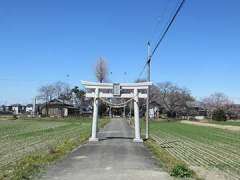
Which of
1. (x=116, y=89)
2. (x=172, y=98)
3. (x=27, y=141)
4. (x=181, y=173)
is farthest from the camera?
(x=172, y=98)

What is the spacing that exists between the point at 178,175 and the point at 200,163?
4.57 m

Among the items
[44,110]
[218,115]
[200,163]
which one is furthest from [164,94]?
[200,163]

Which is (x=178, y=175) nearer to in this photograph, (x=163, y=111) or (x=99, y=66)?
(x=99, y=66)

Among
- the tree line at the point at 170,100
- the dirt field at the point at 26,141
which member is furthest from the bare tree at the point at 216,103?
the dirt field at the point at 26,141

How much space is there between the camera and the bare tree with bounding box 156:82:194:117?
422ft

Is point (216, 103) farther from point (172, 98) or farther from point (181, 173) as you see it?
point (181, 173)

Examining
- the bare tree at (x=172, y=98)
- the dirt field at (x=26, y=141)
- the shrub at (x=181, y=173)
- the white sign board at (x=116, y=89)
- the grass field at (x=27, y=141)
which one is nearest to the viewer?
the shrub at (x=181, y=173)

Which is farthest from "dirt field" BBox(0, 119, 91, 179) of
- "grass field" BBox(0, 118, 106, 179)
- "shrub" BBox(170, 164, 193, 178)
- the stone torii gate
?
"shrub" BBox(170, 164, 193, 178)

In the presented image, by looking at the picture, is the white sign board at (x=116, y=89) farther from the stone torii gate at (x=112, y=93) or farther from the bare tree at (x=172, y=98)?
the bare tree at (x=172, y=98)

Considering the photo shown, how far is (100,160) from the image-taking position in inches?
566

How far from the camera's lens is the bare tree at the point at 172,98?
12850 centimetres

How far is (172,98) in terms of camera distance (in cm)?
12850

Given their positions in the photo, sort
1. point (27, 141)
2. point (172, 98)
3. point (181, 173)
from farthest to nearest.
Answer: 1. point (172, 98)
2. point (27, 141)
3. point (181, 173)

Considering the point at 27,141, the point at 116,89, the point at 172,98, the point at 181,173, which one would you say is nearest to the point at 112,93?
the point at 116,89
